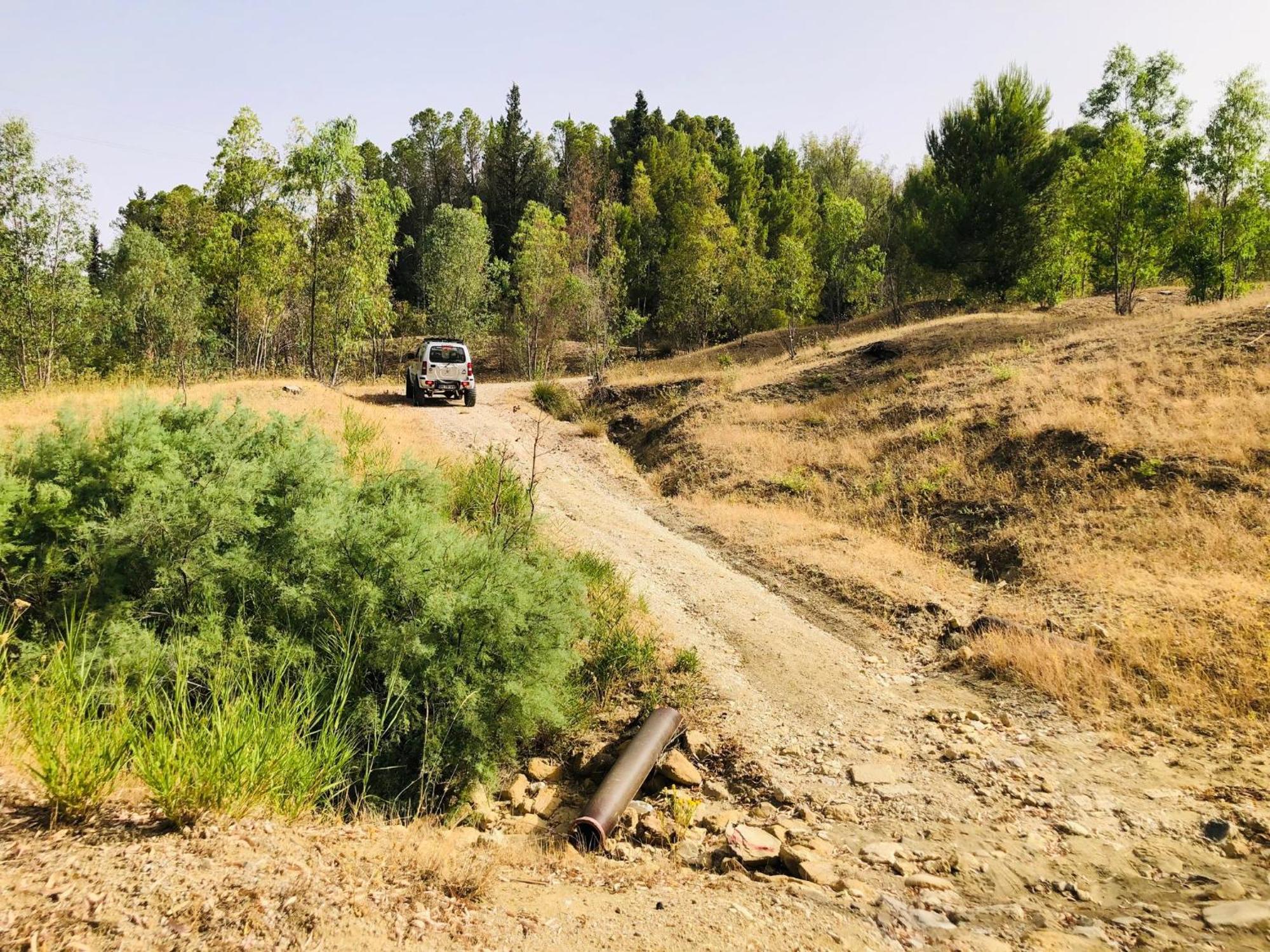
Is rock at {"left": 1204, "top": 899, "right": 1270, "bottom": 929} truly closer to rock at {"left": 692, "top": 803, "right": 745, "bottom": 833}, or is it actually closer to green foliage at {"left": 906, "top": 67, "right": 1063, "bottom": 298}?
rock at {"left": 692, "top": 803, "right": 745, "bottom": 833}

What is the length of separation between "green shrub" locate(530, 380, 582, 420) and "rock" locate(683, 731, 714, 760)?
1800cm

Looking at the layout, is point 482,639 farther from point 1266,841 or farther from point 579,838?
point 1266,841

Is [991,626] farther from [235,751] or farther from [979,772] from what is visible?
[235,751]

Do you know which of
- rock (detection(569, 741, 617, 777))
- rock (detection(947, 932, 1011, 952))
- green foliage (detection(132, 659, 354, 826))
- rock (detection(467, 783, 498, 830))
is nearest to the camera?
green foliage (detection(132, 659, 354, 826))

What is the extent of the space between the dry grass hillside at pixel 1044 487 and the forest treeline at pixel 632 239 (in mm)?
7401

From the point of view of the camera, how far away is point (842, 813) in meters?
5.45

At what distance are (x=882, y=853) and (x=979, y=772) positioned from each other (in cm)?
166

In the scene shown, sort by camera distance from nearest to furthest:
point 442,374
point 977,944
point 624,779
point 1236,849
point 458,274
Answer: point 977,944 → point 1236,849 → point 624,779 → point 442,374 → point 458,274

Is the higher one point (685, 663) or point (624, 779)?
point (685, 663)

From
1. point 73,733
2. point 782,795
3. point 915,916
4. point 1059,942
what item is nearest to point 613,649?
point 782,795

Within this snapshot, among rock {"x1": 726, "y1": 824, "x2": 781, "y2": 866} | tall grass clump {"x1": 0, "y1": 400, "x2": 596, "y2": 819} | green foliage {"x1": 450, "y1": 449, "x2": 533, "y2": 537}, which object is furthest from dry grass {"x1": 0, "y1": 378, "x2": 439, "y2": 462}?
rock {"x1": 726, "y1": 824, "x2": 781, "y2": 866}

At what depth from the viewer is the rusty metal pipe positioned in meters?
5.16

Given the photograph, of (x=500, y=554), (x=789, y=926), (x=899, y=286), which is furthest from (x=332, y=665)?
(x=899, y=286)

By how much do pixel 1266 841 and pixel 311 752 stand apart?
6723 millimetres
